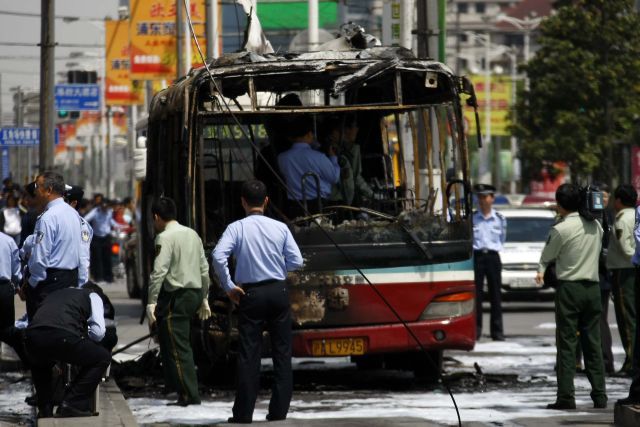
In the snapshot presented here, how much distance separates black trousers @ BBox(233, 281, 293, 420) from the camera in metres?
11.6

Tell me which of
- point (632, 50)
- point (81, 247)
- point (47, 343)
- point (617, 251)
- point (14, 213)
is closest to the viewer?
point (47, 343)

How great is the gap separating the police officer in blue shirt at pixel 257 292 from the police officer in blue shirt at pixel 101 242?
24.2 m

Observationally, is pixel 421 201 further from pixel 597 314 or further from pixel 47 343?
pixel 47 343

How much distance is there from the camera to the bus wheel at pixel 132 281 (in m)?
30.0

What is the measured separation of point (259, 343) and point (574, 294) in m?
2.57

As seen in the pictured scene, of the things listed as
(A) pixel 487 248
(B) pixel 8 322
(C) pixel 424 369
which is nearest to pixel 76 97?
(A) pixel 487 248

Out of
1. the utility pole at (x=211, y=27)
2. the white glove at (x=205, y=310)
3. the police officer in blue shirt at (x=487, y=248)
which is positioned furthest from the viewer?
the utility pole at (x=211, y=27)

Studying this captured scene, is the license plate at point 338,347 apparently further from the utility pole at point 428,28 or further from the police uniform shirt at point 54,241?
the utility pole at point 428,28

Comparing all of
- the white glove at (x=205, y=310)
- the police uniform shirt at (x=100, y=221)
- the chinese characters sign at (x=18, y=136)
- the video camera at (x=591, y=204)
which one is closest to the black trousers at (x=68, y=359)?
the white glove at (x=205, y=310)

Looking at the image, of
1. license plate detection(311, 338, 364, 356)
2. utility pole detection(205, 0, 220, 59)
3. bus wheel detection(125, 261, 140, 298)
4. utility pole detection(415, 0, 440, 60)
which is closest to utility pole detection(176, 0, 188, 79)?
utility pole detection(205, 0, 220, 59)

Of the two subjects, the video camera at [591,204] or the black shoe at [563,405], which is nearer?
the black shoe at [563,405]

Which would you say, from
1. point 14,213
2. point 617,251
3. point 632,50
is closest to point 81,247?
point 617,251

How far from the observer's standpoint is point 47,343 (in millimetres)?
11148

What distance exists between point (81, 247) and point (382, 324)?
9.35 feet
